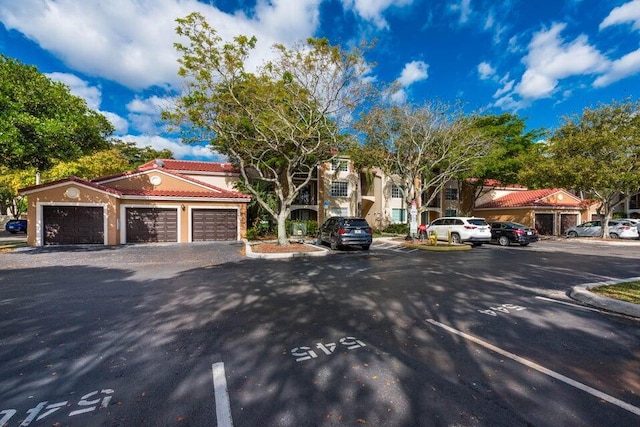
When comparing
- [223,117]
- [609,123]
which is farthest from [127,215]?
[609,123]

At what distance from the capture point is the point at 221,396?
9.93ft

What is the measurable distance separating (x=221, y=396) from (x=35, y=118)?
15.2m

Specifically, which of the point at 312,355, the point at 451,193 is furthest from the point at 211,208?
the point at 451,193

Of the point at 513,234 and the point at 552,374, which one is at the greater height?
A: the point at 513,234

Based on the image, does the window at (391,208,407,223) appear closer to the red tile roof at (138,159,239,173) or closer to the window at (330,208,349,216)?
the window at (330,208,349,216)

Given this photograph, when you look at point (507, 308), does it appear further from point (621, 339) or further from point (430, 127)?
point (430, 127)

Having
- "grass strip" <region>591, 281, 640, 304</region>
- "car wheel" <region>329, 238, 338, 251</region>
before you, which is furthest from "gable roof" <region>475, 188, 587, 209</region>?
"grass strip" <region>591, 281, 640, 304</region>

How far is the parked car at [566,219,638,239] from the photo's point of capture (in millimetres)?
23825

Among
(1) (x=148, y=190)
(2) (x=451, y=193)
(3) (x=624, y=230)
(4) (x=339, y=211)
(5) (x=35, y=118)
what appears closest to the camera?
(5) (x=35, y=118)

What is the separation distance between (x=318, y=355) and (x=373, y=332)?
1.17 m

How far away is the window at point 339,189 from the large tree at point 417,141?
5.61 m

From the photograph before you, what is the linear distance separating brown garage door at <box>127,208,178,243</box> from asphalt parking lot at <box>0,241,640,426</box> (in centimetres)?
1283

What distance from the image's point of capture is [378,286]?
25.5 feet

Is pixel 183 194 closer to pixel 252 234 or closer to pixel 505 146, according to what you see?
pixel 252 234
